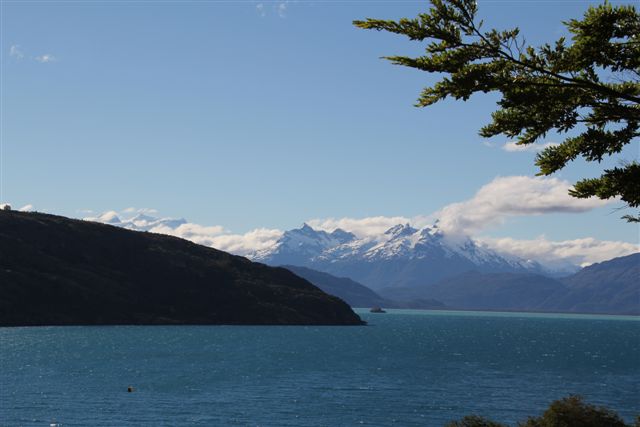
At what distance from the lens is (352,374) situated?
119m

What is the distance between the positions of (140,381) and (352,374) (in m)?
37.9

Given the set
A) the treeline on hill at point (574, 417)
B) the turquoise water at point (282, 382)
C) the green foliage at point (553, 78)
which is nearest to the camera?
the green foliage at point (553, 78)

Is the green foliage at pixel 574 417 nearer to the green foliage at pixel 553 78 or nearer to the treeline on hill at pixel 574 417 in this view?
the treeline on hill at pixel 574 417

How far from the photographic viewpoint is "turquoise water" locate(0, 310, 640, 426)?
7719 cm

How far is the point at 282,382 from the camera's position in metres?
106

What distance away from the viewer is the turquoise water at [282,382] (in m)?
77.2

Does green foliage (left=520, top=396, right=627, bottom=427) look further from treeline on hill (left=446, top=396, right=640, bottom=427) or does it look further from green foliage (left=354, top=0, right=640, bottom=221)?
green foliage (left=354, top=0, right=640, bottom=221)

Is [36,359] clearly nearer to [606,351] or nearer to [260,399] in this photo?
[260,399]

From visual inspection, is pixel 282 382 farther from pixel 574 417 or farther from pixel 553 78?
pixel 553 78

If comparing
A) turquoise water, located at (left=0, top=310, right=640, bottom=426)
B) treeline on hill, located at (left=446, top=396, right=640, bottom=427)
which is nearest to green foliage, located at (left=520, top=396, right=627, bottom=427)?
treeline on hill, located at (left=446, top=396, right=640, bottom=427)

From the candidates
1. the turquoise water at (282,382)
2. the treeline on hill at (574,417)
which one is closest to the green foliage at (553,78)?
the treeline on hill at (574,417)

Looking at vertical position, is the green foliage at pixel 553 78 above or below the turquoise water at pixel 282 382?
above

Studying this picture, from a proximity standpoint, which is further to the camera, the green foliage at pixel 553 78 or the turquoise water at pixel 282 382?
the turquoise water at pixel 282 382

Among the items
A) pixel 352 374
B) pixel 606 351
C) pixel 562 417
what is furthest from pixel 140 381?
pixel 606 351
